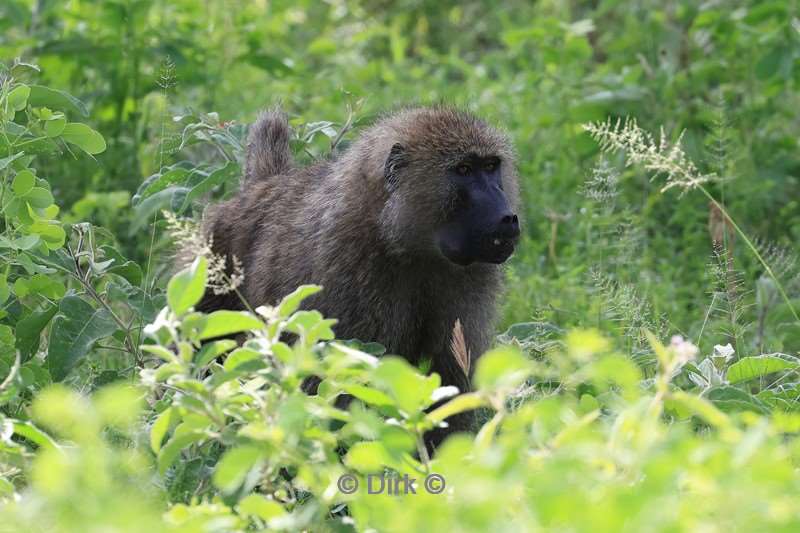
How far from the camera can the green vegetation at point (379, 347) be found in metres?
1.99

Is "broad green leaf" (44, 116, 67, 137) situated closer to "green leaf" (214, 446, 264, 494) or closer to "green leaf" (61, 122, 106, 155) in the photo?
"green leaf" (61, 122, 106, 155)

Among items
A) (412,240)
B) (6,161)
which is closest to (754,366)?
(412,240)

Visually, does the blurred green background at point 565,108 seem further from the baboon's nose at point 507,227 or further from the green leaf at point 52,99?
the baboon's nose at point 507,227

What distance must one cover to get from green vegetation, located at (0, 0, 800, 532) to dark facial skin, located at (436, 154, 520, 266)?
1.13ft

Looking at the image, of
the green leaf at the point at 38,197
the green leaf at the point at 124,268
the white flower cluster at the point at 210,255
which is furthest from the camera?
the green leaf at the point at 124,268

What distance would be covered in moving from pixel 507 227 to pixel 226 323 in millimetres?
1486

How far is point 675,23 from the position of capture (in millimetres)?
6992

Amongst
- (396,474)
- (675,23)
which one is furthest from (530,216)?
(396,474)

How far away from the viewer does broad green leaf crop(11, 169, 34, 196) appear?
3404 mm

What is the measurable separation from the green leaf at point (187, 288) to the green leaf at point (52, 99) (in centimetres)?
160

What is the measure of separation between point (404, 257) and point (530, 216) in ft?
6.87

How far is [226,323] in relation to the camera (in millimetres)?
2467

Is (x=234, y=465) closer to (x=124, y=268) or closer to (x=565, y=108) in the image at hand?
(x=124, y=268)

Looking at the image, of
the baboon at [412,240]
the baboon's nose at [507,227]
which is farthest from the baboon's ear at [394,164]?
the baboon's nose at [507,227]
